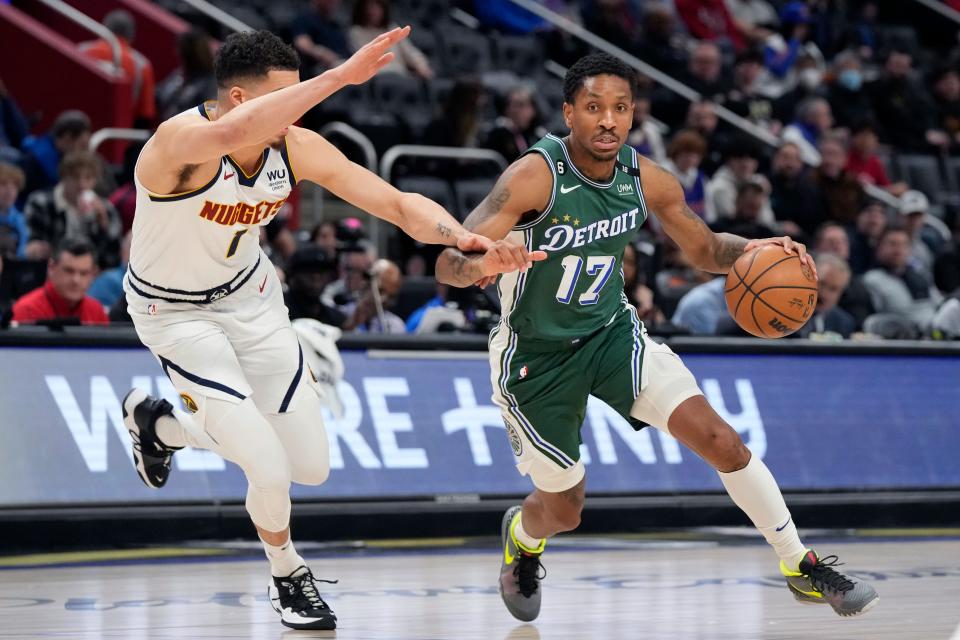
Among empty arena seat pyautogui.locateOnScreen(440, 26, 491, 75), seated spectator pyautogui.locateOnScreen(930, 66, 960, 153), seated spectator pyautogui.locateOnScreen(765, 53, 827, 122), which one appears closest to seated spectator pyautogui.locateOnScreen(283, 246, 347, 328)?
empty arena seat pyautogui.locateOnScreen(440, 26, 491, 75)

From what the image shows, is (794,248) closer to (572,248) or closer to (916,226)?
(572,248)

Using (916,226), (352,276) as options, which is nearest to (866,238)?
(916,226)

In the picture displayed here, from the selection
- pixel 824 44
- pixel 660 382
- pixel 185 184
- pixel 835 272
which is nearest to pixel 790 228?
pixel 835 272

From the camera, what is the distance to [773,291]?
6.40m

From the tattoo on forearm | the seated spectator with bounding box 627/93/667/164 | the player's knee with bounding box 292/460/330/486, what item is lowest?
the seated spectator with bounding box 627/93/667/164

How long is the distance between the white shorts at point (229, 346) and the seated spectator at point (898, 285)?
7747 millimetres

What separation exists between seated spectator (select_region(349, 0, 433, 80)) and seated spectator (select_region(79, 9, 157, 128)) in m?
1.93

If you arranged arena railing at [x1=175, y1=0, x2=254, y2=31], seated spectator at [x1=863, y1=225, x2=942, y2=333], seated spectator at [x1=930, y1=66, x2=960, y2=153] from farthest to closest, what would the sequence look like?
seated spectator at [x1=930, y1=66, x2=960, y2=153]
arena railing at [x1=175, y1=0, x2=254, y2=31]
seated spectator at [x1=863, y1=225, x2=942, y2=333]

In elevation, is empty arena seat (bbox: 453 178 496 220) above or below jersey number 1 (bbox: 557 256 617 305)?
below

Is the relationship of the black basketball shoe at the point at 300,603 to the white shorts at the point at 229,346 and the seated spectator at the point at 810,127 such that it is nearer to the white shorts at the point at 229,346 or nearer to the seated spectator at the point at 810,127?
the white shorts at the point at 229,346

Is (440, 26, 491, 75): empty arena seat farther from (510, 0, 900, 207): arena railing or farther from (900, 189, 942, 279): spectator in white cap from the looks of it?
(900, 189, 942, 279): spectator in white cap

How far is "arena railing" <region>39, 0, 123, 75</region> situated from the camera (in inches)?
559

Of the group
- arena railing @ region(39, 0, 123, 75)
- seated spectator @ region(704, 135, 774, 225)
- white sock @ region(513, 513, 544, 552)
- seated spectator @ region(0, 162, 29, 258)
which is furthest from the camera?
arena railing @ region(39, 0, 123, 75)

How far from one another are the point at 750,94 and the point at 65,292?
32.3ft
